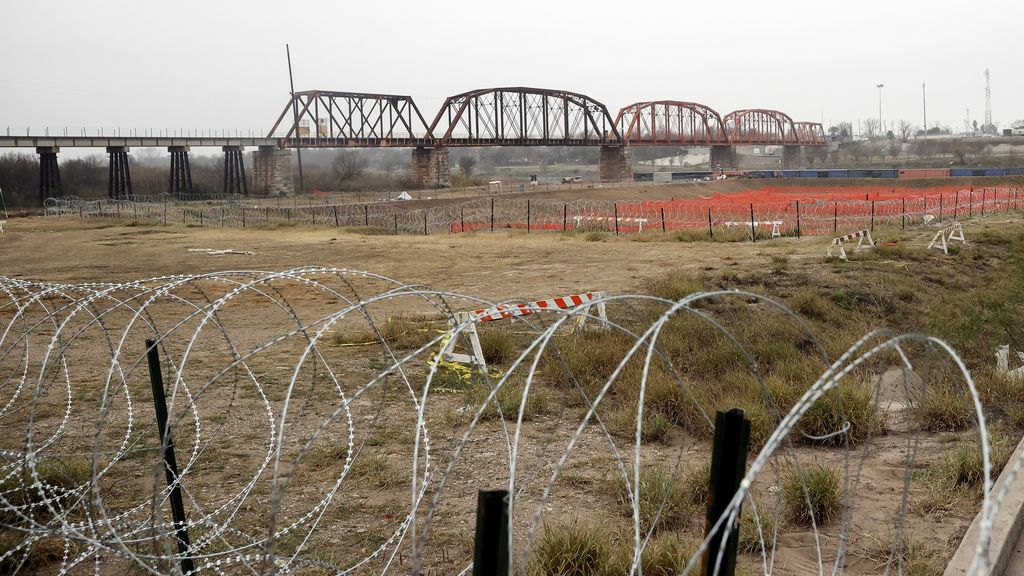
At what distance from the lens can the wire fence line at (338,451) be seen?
5070mm

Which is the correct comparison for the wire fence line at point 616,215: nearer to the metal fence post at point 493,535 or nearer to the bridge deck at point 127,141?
the bridge deck at point 127,141

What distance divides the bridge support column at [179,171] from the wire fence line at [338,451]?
232 feet

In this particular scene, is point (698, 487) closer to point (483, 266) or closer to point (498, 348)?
point (498, 348)

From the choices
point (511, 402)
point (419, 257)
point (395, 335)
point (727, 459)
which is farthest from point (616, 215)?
point (727, 459)

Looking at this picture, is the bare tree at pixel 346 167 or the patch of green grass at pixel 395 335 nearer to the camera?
the patch of green grass at pixel 395 335

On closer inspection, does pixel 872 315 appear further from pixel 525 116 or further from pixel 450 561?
pixel 525 116

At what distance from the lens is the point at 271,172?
90.3 m

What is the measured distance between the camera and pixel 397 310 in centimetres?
1864

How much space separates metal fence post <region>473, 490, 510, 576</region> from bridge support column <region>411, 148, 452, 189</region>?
3776 inches

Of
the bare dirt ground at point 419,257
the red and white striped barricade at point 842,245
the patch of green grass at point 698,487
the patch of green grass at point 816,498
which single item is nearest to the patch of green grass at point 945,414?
the patch of green grass at point 816,498

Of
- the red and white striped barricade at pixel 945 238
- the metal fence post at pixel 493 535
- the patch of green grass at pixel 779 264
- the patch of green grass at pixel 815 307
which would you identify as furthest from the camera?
the red and white striped barricade at pixel 945 238

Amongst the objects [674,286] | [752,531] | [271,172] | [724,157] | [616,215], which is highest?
[724,157]

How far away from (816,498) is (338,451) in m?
4.73

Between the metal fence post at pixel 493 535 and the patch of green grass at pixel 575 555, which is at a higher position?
the metal fence post at pixel 493 535
